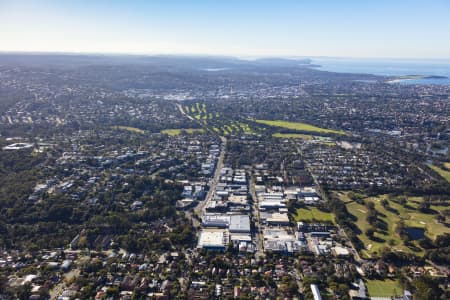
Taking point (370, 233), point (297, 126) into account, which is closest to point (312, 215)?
point (370, 233)

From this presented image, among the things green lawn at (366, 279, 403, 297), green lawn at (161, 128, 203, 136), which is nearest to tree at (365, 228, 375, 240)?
green lawn at (366, 279, 403, 297)

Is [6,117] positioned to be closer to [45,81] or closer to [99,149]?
[99,149]

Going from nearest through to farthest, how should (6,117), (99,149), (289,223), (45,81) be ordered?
(289,223) < (99,149) < (6,117) < (45,81)

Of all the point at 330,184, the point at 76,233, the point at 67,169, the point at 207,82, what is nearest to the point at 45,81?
the point at 207,82

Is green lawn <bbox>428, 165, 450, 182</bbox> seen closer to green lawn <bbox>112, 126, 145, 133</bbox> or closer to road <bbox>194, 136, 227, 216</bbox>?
road <bbox>194, 136, 227, 216</bbox>

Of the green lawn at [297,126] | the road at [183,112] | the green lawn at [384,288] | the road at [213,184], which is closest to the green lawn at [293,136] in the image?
the green lawn at [297,126]

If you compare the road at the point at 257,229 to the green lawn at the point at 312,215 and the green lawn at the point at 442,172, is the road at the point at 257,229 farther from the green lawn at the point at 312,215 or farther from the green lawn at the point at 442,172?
the green lawn at the point at 442,172
